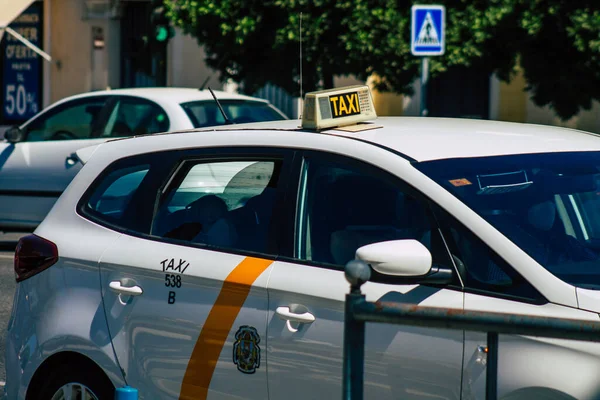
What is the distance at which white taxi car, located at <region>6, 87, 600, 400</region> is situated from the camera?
11.2 feet

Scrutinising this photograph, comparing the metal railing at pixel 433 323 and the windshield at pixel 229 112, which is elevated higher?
the windshield at pixel 229 112

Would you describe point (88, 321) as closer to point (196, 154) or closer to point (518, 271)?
point (196, 154)

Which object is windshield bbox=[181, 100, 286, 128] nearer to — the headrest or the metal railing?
the headrest

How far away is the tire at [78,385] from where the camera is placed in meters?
4.32

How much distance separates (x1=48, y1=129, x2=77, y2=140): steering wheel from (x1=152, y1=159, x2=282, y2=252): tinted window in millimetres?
6713

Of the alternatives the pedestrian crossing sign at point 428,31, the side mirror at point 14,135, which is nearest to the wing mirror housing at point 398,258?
the side mirror at point 14,135

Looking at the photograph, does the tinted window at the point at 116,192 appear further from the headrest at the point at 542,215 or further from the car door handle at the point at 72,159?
the car door handle at the point at 72,159

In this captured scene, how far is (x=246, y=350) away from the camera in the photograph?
3.87 m

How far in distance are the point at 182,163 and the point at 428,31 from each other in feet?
27.1

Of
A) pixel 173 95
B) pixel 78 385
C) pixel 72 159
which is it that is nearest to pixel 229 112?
pixel 173 95

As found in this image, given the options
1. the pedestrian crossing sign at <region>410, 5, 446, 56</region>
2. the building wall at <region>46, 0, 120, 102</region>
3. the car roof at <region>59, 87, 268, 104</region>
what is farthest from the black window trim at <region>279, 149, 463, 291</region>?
the building wall at <region>46, 0, 120, 102</region>

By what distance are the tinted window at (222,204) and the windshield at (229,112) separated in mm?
5714

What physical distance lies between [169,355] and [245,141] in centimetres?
81

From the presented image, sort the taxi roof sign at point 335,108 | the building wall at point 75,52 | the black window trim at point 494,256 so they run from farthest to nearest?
1. the building wall at point 75,52
2. the taxi roof sign at point 335,108
3. the black window trim at point 494,256
